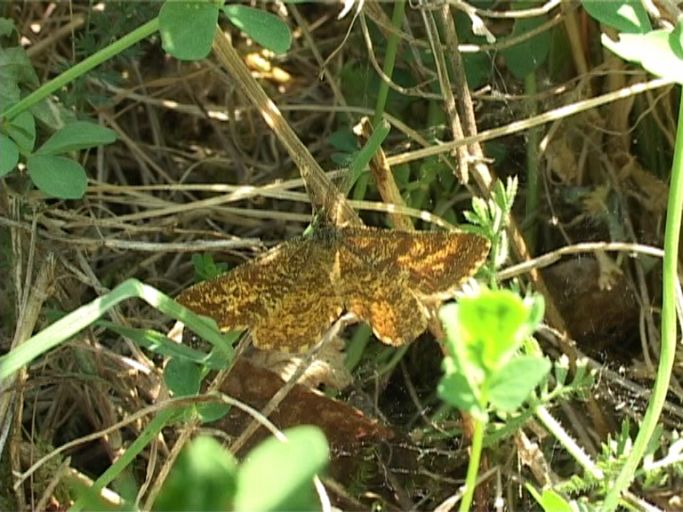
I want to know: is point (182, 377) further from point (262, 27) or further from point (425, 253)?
point (262, 27)

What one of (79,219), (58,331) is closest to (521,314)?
(58,331)

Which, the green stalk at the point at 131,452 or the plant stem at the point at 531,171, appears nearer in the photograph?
the green stalk at the point at 131,452

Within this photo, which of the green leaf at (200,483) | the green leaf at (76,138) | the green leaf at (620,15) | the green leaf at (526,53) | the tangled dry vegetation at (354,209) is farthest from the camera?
the green leaf at (526,53)

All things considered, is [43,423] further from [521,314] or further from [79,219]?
[521,314]

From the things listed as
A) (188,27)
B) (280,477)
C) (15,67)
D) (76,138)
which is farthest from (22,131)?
(280,477)

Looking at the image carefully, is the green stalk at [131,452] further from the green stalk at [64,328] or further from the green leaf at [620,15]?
the green leaf at [620,15]

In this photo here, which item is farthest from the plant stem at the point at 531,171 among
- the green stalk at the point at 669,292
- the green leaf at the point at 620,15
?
the green stalk at the point at 669,292
